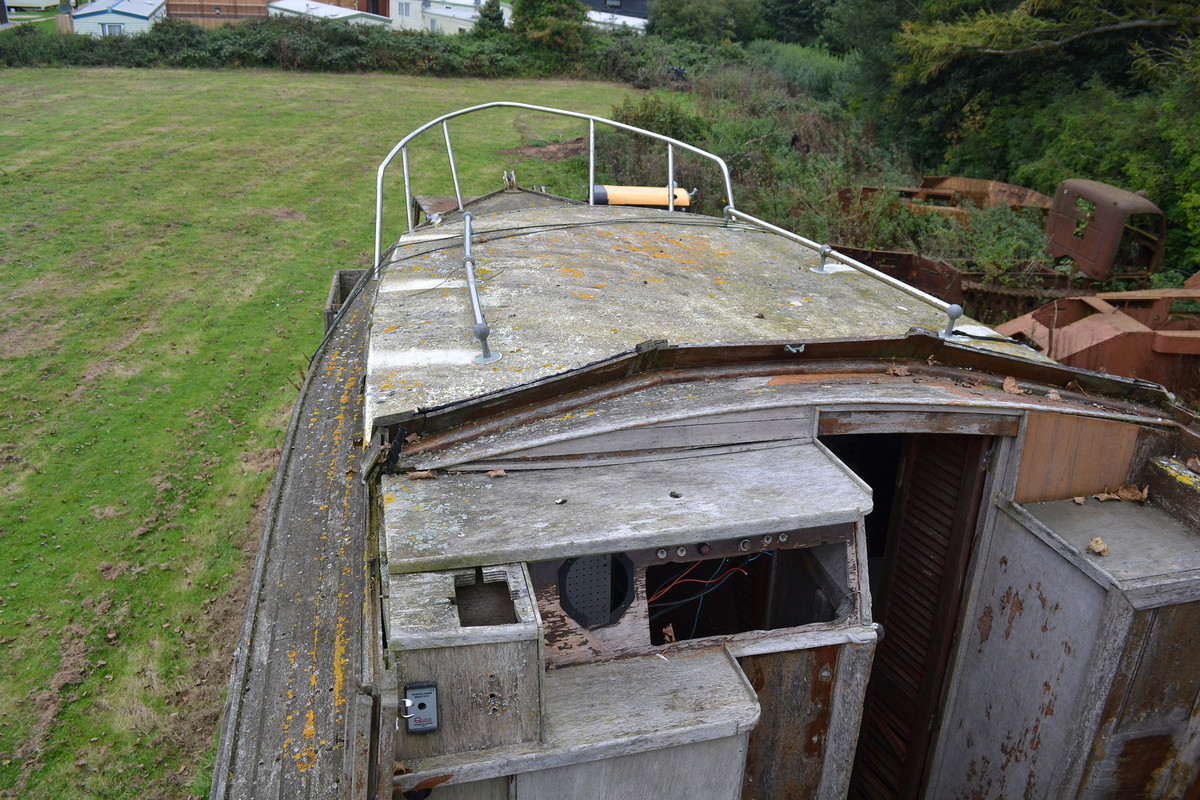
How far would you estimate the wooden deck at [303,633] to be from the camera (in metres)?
2.67

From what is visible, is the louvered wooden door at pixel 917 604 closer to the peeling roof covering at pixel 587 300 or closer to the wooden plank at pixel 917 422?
the wooden plank at pixel 917 422

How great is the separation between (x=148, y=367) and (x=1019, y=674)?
9363 mm

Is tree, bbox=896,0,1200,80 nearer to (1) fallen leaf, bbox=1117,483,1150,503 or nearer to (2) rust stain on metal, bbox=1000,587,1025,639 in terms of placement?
(1) fallen leaf, bbox=1117,483,1150,503

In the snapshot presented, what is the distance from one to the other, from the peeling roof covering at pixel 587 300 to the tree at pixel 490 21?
2486 centimetres

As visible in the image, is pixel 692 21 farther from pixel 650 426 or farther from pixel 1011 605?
pixel 650 426

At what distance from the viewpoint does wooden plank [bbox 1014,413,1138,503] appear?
3.95m

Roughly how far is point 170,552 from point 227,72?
21589 mm

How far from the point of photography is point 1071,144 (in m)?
11.8

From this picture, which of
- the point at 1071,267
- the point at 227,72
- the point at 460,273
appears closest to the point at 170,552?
the point at 460,273

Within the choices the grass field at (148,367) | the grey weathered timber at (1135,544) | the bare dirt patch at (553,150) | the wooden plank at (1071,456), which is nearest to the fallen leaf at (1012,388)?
the wooden plank at (1071,456)

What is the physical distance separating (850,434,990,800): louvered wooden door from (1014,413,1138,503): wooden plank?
232mm

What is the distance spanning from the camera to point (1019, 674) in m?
4.08

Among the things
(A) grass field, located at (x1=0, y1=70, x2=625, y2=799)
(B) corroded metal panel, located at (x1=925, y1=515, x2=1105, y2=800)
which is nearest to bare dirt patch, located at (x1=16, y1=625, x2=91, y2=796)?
(A) grass field, located at (x1=0, y1=70, x2=625, y2=799)

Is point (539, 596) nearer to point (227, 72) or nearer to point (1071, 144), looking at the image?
point (1071, 144)
